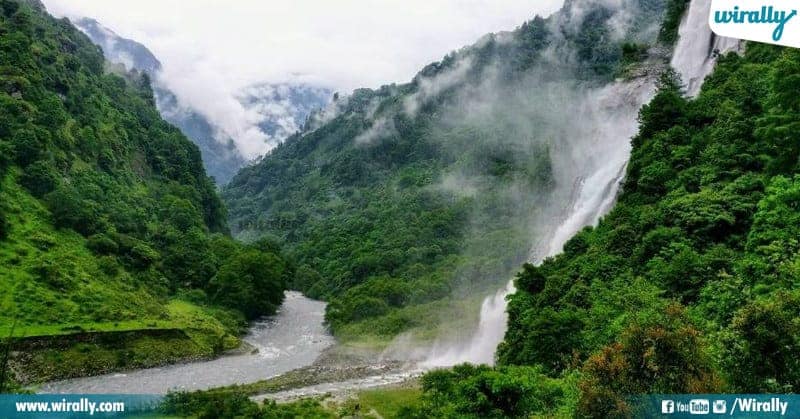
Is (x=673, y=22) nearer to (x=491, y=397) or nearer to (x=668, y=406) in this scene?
(x=491, y=397)

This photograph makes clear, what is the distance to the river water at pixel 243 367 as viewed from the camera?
6078cm

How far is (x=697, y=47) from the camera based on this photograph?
255 feet

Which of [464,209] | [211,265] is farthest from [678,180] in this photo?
[464,209]

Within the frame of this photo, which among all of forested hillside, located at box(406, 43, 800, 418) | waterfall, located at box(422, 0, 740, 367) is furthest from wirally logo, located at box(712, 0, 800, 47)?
waterfall, located at box(422, 0, 740, 367)

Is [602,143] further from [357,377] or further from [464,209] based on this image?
[464,209]

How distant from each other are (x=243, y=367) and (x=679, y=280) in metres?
51.0

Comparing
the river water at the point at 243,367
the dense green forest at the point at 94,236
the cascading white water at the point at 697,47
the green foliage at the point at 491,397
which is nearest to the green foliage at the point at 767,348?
the green foliage at the point at 491,397

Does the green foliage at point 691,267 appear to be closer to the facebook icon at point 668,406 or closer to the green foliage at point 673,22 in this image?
the facebook icon at point 668,406

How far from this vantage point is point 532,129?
199 meters

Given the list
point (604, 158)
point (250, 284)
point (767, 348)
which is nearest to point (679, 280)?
point (767, 348)

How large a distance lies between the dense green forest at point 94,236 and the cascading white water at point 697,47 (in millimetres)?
66728

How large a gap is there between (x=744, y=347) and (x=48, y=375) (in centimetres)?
6080

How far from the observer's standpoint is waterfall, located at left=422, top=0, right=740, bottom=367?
218 ft

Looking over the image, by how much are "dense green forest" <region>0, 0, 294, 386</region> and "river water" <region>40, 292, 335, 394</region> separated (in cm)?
271
